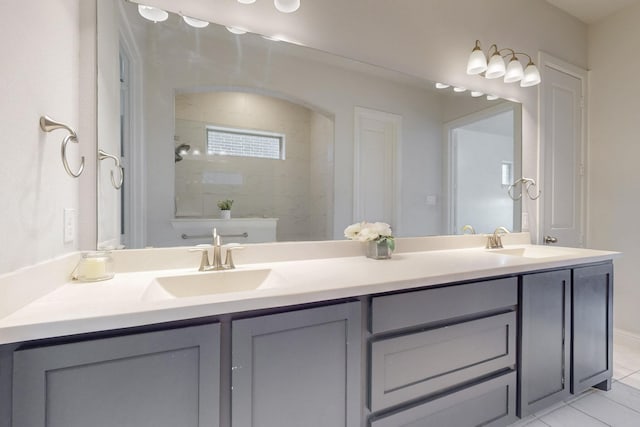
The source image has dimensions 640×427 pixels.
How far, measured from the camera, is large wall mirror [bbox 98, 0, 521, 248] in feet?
4.14

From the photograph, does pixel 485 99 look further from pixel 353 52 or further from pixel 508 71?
pixel 353 52

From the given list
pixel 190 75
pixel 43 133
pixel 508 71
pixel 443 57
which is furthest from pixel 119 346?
pixel 508 71

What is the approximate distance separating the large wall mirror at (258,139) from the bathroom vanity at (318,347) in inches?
10.2

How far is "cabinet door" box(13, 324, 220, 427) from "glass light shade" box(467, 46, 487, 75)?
2200mm

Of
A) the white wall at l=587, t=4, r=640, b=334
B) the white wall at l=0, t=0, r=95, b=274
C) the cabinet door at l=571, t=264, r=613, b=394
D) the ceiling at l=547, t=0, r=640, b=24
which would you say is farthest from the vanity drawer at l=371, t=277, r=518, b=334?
the ceiling at l=547, t=0, r=640, b=24

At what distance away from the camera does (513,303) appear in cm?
138

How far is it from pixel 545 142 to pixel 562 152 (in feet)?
0.82

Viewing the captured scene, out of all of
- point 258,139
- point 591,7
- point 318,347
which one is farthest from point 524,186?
point 318,347

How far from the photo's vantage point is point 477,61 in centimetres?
199

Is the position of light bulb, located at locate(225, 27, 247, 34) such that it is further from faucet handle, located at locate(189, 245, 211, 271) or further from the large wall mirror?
faucet handle, located at locate(189, 245, 211, 271)

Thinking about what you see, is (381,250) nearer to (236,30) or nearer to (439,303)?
(439,303)

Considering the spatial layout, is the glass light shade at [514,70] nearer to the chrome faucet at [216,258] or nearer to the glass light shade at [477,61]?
the glass light shade at [477,61]

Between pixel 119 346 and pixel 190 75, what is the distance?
1.13m

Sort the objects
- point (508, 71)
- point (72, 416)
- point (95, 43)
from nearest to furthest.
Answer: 1. point (72, 416)
2. point (95, 43)
3. point (508, 71)
